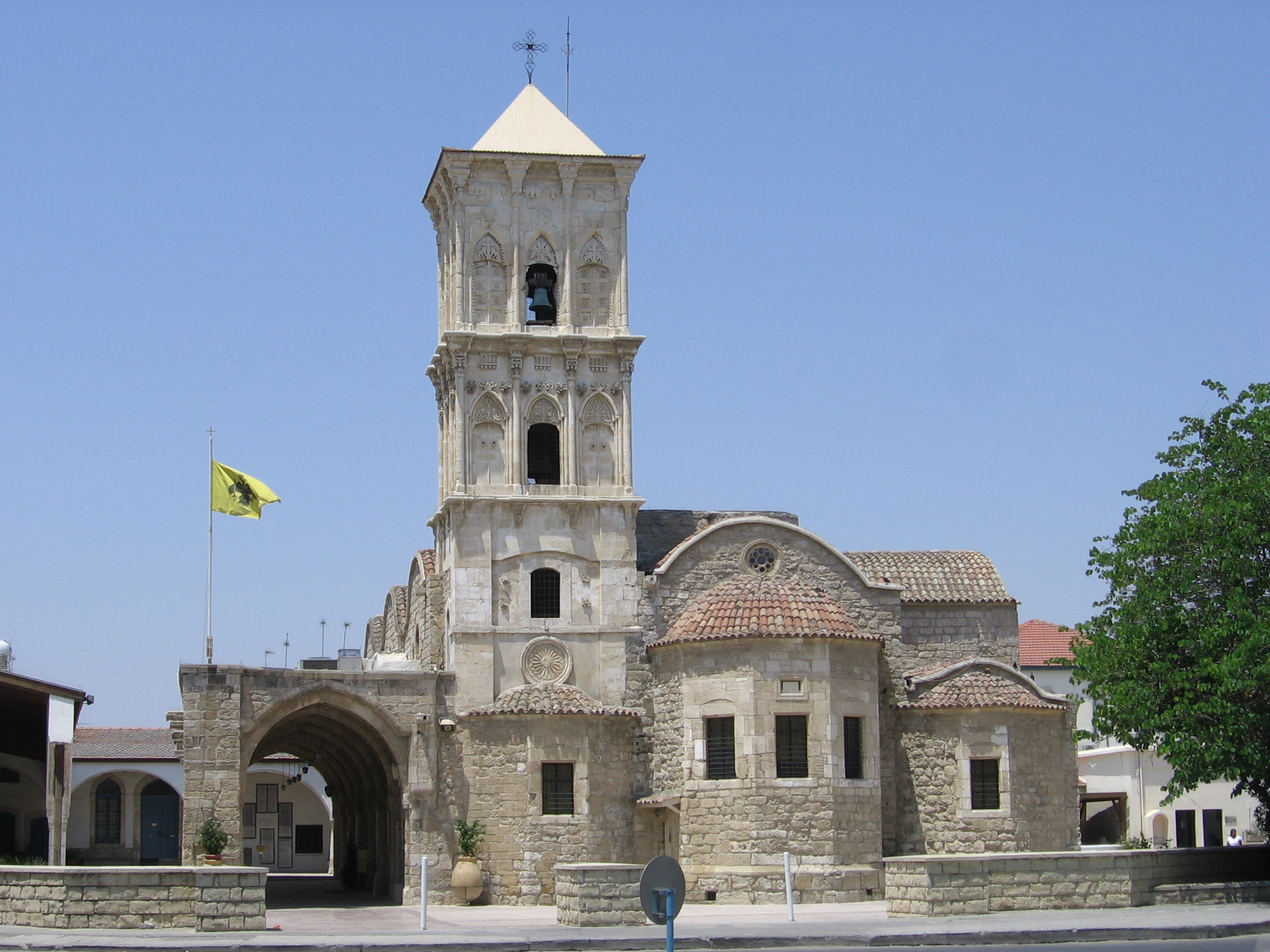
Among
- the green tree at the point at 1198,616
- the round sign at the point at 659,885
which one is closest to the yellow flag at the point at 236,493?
the green tree at the point at 1198,616

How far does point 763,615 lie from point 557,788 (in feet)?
19.1

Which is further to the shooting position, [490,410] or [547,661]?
Result: [490,410]

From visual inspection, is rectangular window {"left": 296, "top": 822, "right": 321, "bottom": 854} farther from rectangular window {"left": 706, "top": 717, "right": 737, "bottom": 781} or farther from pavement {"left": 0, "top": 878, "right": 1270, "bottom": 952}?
pavement {"left": 0, "top": 878, "right": 1270, "bottom": 952}

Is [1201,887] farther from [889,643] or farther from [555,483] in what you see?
[555,483]

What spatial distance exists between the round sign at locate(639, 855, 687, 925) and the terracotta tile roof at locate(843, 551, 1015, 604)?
72.2ft

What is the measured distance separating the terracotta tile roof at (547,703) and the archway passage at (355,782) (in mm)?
3003

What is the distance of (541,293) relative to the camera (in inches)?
1515

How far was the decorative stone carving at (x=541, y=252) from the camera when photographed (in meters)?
38.2

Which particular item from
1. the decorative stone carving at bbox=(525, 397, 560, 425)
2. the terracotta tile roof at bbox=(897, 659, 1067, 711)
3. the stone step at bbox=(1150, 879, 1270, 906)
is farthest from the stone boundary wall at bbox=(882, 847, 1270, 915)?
the decorative stone carving at bbox=(525, 397, 560, 425)

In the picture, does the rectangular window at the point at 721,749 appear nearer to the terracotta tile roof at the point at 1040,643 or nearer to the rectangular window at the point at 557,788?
the rectangular window at the point at 557,788

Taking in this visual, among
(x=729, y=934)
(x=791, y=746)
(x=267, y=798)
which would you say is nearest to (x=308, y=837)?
(x=267, y=798)

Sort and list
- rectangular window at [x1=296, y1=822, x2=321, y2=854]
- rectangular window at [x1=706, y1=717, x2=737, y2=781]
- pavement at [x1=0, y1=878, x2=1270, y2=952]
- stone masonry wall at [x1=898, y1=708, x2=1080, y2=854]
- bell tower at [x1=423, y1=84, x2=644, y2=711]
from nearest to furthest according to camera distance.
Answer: pavement at [x1=0, y1=878, x2=1270, y2=952], rectangular window at [x1=706, y1=717, x2=737, y2=781], stone masonry wall at [x1=898, y1=708, x2=1080, y2=854], bell tower at [x1=423, y1=84, x2=644, y2=711], rectangular window at [x1=296, y1=822, x2=321, y2=854]

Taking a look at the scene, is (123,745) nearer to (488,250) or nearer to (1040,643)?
(488,250)

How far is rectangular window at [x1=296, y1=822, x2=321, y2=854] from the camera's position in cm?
6819
